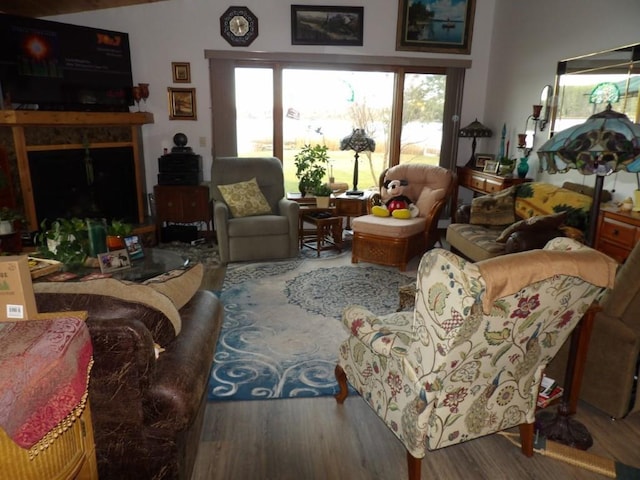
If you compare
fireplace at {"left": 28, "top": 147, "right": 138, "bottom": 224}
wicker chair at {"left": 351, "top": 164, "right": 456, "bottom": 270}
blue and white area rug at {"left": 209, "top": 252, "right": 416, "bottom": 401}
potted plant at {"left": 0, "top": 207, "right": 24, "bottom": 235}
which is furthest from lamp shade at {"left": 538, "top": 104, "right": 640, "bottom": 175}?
fireplace at {"left": 28, "top": 147, "right": 138, "bottom": 224}

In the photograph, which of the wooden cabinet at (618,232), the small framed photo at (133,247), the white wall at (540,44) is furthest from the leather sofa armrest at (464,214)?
the small framed photo at (133,247)

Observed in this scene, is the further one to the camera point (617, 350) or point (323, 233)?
point (323, 233)

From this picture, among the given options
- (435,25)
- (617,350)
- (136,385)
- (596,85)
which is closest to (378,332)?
(136,385)

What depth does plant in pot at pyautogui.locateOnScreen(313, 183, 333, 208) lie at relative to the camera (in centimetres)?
479

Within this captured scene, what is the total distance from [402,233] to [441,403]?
2.64m

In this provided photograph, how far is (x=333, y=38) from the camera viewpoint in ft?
16.9

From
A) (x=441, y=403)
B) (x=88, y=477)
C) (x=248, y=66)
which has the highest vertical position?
(x=248, y=66)

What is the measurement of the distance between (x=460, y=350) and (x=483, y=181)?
3.81 m

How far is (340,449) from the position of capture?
2.00 meters

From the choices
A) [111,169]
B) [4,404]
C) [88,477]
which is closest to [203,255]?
[111,169]

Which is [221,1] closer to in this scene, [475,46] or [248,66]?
[248,66]

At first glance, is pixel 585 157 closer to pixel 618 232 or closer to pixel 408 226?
pixel 618 232

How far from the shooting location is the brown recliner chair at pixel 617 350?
6.54 feet

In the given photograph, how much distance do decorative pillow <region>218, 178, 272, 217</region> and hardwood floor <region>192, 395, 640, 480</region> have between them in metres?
2.53
